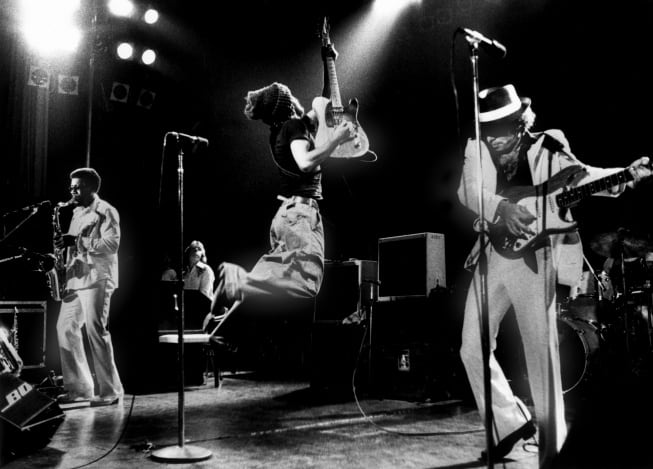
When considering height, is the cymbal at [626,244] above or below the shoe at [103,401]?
above

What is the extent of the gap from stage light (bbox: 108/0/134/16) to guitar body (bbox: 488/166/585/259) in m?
7.30

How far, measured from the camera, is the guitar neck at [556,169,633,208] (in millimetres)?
2836

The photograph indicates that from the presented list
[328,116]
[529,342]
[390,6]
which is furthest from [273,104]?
[390,6]

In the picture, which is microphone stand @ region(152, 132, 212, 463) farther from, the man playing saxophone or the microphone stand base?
the man playing saxophone

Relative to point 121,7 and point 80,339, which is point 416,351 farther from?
point 121,7

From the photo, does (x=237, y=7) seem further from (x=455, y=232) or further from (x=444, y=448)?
(x=444, y=448)

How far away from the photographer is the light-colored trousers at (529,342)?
291cm

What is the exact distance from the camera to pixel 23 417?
3.49m

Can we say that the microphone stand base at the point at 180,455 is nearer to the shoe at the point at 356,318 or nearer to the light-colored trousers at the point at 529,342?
the light-colored trousers at the point at 529,342

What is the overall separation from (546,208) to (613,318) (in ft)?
12.7

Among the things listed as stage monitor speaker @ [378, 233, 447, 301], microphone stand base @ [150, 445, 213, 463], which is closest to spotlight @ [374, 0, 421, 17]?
stage monitor speaker @ [378, 233, 447, 301]

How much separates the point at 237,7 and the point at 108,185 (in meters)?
3.53

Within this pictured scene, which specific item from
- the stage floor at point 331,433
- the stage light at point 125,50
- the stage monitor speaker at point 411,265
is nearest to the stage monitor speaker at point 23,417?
the stage floor at point 331,433

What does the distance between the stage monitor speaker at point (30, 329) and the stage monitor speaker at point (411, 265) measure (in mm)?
4886
